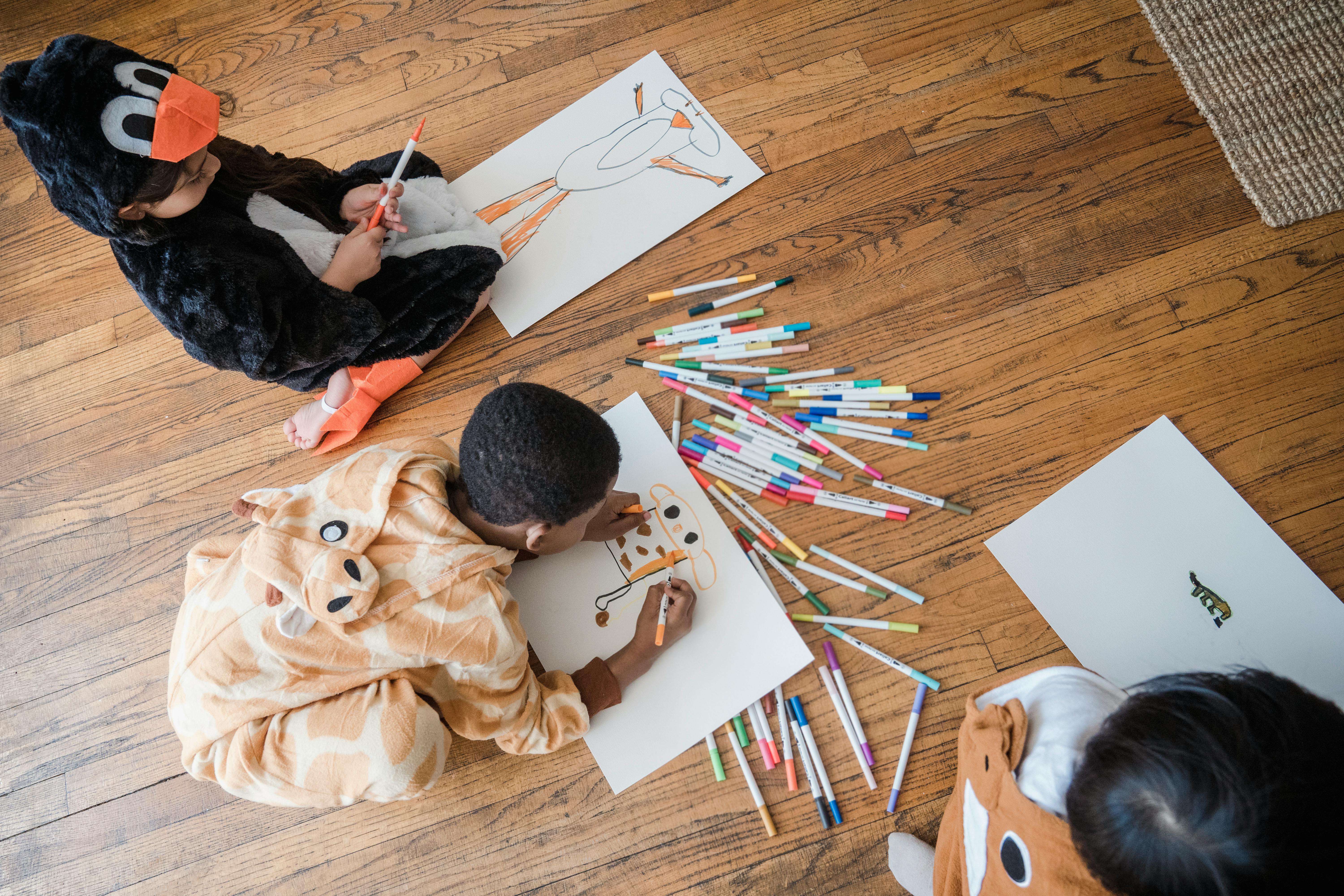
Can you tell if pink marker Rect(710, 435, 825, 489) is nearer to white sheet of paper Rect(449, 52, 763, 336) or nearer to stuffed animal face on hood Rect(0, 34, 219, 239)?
white sheet of paper Rect(449, 52, 763, 336)

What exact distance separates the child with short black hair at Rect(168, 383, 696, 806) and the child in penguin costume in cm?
23

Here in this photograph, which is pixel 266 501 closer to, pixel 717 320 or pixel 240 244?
pixel 240 244

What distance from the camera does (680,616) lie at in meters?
1.01

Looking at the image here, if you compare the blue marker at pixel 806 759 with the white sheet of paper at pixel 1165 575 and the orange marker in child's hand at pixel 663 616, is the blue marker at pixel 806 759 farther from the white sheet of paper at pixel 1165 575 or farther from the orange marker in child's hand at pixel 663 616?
the white sheet of paper at pixel 1165 575

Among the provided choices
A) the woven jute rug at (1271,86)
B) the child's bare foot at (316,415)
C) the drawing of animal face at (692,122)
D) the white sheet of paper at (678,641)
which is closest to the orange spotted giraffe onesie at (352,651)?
the white sheet of paper at (678,641)

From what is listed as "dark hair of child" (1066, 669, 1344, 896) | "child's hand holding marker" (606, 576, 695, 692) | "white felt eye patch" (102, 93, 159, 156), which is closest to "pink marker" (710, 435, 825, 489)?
"child's hand holding marker" (606, 576, 695, 692)

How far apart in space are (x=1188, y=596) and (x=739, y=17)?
1.16 meters

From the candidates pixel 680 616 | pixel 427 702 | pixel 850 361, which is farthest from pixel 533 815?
pixel 850 361

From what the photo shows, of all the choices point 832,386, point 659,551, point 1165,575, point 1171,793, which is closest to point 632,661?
point 659,551

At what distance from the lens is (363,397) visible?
1.16 metres

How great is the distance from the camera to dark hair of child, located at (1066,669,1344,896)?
54 cm

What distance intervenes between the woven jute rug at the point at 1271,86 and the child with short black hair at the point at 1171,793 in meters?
0.92

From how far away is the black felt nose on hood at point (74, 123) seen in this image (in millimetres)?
793

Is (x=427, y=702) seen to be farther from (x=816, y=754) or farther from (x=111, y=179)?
(x=111, y=179)
